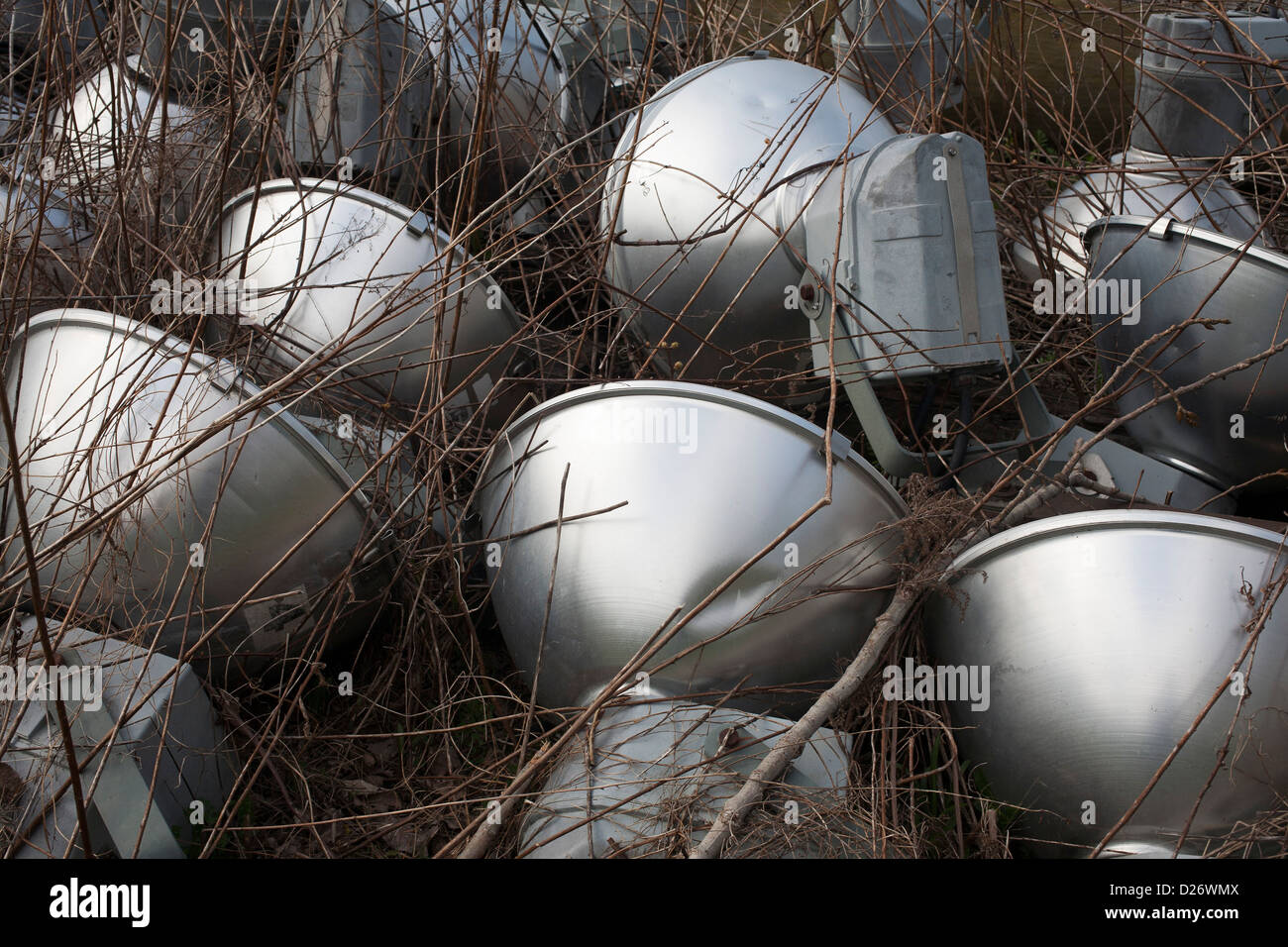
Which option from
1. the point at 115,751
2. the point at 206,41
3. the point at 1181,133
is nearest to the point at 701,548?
the point at 115,751

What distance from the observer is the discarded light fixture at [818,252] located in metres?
2.96

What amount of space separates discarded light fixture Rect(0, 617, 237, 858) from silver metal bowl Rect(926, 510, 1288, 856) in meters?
1.76

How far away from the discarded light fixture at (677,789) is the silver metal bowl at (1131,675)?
410mm

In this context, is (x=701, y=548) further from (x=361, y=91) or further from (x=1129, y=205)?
(x=1129, y=205)

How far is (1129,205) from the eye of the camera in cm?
427

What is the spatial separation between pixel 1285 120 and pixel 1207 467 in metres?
1.74

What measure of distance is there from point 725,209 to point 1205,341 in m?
1.48

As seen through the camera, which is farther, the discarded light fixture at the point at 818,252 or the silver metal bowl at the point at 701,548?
the discarded light fixture at the point at 818,252

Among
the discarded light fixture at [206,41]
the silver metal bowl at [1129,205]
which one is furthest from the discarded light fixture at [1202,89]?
the discarded light fixture at [206,41]

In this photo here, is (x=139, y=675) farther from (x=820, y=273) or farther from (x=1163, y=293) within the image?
(x=1163, y=293)

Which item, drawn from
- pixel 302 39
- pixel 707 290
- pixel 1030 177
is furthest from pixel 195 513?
pixel 1030 177

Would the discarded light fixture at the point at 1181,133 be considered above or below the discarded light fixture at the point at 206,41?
below

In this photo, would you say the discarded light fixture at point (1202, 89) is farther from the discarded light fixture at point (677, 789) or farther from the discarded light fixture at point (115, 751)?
the discarded light fixture at point (115, 751)

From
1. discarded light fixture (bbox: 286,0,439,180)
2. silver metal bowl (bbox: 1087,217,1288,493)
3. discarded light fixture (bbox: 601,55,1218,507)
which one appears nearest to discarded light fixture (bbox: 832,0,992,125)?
discarded light fixture (bbox: 601,55,1218,507)
